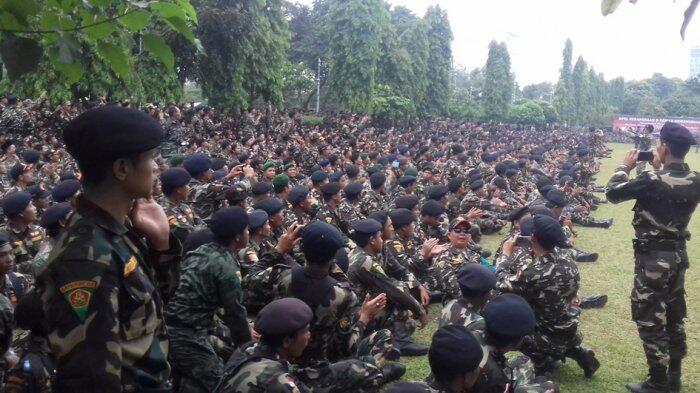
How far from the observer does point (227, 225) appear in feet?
13.5

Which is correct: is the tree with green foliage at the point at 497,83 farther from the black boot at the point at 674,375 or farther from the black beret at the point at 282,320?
the black beret at the point at 282,320

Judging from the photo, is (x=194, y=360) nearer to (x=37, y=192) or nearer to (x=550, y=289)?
(x=550, y=289)

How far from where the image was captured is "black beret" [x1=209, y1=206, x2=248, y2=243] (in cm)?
410

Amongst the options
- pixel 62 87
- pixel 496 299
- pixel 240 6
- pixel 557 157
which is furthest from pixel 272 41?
pixel 496 299

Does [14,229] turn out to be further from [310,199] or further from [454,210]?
[454,210]

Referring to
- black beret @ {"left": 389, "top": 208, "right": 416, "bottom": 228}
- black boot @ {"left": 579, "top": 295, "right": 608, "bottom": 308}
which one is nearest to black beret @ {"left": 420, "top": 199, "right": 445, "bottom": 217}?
black beret @ {"left": 389, "top": 208, "right": 416, "bottom": 228}

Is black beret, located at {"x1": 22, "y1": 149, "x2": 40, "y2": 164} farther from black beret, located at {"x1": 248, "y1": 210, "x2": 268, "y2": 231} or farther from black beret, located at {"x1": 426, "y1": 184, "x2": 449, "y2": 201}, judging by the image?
black beret, located at {"x1": 426, "y1": 184, "x2": 449, "y2": 201}

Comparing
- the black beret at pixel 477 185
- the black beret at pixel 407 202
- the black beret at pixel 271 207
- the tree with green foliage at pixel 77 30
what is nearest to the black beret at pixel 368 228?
the black beret at pixel 271 207

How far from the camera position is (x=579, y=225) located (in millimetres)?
13953

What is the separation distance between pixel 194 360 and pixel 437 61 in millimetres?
36309

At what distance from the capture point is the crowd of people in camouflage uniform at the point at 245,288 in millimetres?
1894

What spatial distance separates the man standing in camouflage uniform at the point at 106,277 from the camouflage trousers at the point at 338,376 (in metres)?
1.81

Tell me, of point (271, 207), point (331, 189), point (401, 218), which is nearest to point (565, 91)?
point (331, 189)

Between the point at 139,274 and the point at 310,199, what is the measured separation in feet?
19.2
